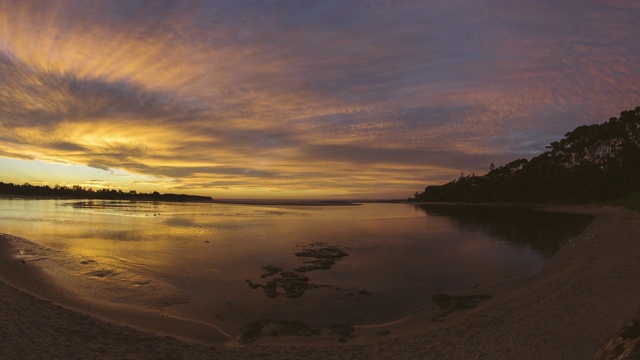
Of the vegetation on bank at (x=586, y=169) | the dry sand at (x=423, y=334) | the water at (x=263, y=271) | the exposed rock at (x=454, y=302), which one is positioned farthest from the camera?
the vegetation on bank at (x=586, y=169)

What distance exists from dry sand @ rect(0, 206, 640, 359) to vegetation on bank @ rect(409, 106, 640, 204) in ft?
168

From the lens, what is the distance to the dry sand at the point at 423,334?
326 inches

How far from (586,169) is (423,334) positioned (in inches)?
4055

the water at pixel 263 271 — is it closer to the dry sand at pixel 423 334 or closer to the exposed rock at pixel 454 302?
the exposed rock at pixel 454 302

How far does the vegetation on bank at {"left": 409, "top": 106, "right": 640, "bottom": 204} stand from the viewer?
79.0 meters

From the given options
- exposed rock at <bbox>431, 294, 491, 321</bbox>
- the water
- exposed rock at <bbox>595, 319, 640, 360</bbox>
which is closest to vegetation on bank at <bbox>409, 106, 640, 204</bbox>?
the water

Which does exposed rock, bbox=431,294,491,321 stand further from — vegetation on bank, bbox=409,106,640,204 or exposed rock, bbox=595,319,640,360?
vegetation on bank, bbox=409,106,640,204

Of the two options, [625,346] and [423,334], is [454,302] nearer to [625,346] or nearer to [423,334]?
[423,334]

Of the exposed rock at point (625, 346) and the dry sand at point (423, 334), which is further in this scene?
the dry sand at point (423, 334)

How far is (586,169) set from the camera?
3568 inches

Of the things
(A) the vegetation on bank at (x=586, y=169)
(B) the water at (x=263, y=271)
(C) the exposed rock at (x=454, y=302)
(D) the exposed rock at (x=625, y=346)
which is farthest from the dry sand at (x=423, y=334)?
(A) the vegetation on bank at (x=586, y=169)

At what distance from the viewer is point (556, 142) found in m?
104

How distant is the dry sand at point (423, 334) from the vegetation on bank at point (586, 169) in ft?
168

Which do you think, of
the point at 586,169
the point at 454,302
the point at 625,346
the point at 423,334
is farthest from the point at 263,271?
the point at 586,169
